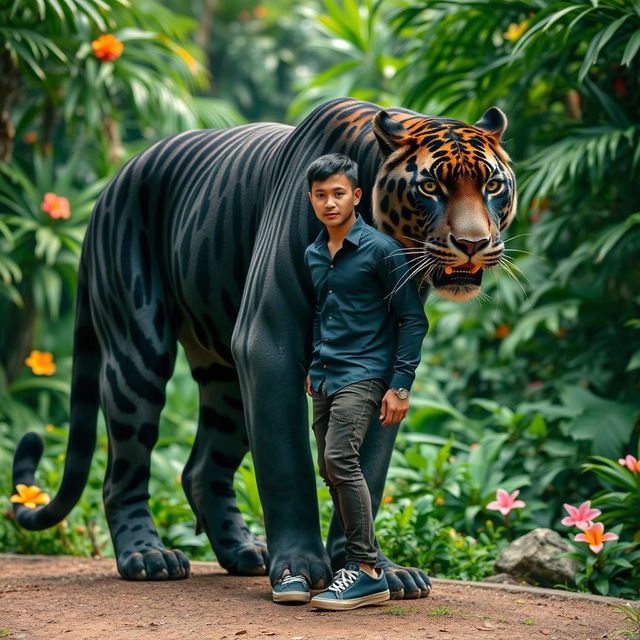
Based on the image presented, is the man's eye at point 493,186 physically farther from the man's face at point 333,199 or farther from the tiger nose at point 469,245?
the man's face at point 333,199

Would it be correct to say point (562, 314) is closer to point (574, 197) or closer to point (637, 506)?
point (574, 197)

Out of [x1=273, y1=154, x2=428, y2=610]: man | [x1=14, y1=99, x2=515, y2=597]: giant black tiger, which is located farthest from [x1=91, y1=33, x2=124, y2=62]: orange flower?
[x1=273, y1=154, x2=428, y2=610]: man

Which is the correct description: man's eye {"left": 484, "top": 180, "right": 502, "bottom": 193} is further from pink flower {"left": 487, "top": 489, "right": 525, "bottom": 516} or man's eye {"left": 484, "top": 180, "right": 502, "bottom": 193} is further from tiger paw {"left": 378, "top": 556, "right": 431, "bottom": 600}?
pink flower {"left": 487, "top": 489, "right": 525, "bottom": 516}

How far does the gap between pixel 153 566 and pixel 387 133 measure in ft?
6.44

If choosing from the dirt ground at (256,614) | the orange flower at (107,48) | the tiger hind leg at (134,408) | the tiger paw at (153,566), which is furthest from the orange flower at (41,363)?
the tiger paw at (153,566)

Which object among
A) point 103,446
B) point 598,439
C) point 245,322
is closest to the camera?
point 245,322


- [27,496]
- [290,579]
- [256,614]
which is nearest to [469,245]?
[290,579]

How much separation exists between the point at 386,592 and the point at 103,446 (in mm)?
4019

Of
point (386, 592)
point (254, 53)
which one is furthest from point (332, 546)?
point (254, 53)

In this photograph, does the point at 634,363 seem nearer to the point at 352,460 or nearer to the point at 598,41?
the point at 598,41

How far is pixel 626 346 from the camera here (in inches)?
237

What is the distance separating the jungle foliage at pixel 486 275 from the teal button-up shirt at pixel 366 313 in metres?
0.49

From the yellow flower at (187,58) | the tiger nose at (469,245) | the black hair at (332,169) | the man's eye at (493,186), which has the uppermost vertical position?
the yellow flower at (187,58)

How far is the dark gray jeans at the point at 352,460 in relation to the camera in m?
3.33
